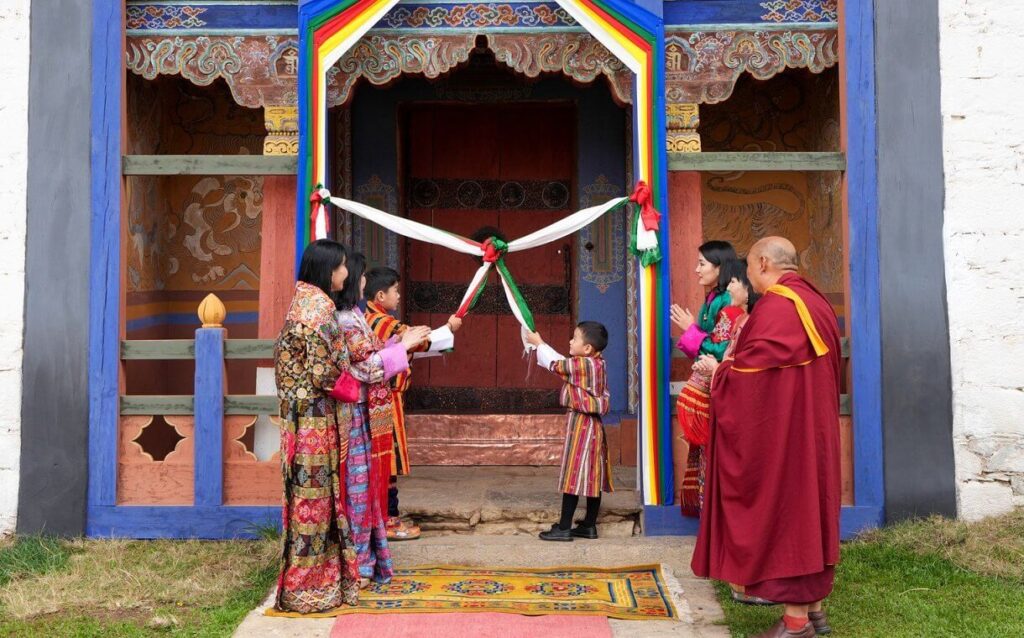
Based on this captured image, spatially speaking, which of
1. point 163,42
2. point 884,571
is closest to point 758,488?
point 884,571

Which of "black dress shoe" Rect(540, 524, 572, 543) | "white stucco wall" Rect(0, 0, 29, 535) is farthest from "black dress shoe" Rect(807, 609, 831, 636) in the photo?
"white stucco wall" Rect(0, 0, 29, 535)

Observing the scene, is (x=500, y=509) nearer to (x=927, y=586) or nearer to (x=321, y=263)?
(x=321, y=263)

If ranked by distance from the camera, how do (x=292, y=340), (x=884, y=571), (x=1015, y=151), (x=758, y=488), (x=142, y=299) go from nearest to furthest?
(x=758, y=488)
(x=292, y=340)
(x=884, y=571)
(x=1015, y=151)
(x=142, y=299)

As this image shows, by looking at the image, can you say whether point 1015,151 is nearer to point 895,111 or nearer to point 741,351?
point 895,111

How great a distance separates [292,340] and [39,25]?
112 inches

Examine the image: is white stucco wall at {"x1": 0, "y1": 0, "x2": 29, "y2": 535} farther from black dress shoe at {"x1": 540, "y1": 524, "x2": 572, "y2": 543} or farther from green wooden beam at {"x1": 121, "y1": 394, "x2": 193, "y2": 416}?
black dress shoe at {"x1": 540, "y1": 524, "x2": 572, "y2": 543}

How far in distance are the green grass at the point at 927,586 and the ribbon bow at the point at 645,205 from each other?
1.97 metres

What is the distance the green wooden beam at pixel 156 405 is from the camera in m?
5.89

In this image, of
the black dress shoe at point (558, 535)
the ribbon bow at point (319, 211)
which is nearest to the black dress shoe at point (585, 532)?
the black dress shoe at point (558, 535)

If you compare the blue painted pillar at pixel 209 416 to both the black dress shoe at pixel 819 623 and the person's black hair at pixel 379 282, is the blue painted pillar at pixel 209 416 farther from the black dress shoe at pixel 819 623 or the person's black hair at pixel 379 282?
the black dress shoe at pixel 819 623

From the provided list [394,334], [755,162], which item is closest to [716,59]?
[755,162]

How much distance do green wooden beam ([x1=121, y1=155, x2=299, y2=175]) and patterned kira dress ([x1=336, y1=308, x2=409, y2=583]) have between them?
4.94ft

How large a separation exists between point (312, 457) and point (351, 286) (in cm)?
80

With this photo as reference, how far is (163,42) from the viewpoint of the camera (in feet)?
19.8
